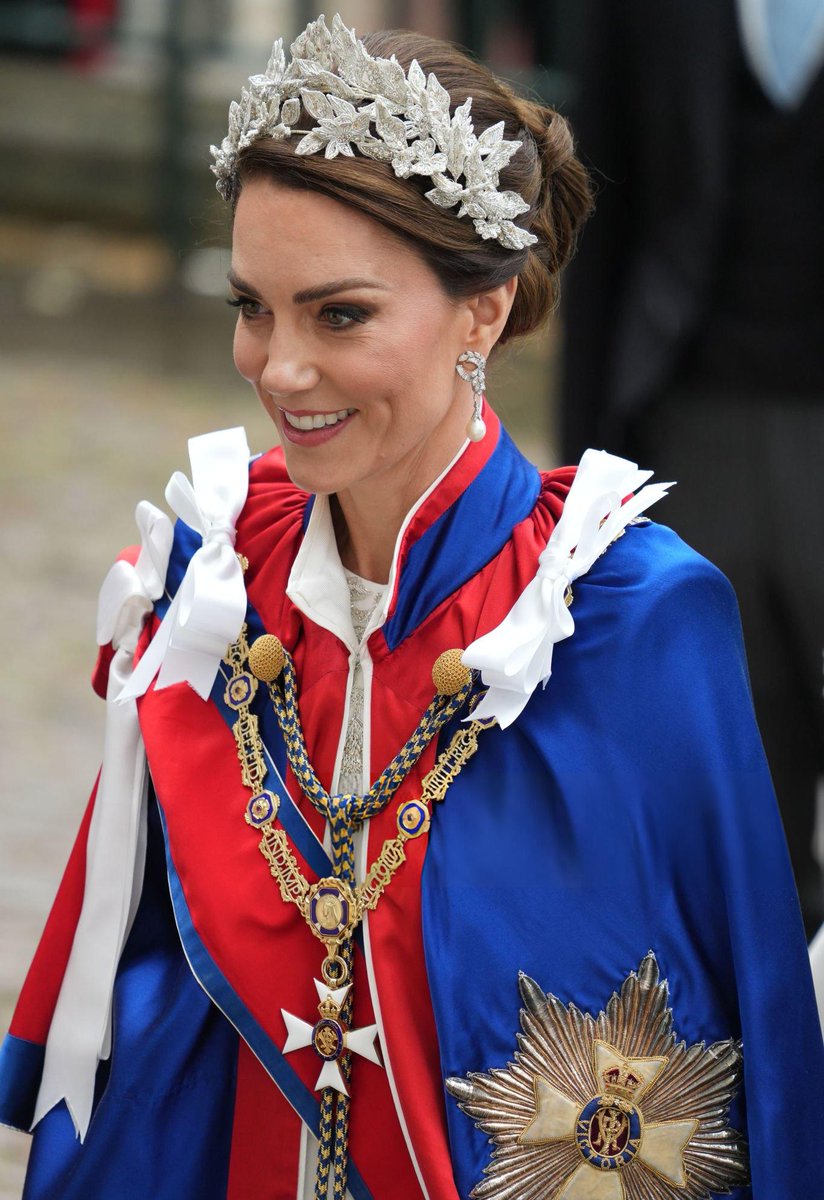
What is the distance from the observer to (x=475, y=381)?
229cm

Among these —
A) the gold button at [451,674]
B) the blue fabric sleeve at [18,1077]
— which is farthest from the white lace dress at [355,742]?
the blue fabric sleeve at [18,1077]

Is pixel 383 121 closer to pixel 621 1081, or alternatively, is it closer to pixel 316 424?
pixel 316 424

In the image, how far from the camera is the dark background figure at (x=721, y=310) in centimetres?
368

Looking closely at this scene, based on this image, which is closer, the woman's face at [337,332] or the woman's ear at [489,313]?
the woman's face at [337,332]

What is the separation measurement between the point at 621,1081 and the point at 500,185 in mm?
1063

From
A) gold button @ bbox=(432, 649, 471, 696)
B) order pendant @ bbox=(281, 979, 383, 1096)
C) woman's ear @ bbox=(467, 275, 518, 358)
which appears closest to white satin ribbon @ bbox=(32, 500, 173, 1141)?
order pendant @ bbox=(281, 979, 383, 1096)

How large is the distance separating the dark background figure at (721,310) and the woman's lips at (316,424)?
168 cm

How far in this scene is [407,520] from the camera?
233 cm

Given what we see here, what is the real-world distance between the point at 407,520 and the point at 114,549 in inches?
198

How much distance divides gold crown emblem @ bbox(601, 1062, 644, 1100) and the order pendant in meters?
0.27

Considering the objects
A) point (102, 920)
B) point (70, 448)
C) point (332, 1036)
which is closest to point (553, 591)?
point (332, 1036)

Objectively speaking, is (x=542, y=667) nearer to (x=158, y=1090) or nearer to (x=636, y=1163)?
(x=636, y=1163)

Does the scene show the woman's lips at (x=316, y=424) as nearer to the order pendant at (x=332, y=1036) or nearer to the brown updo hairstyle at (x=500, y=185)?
the brown updo hairstyle at (x=500, y=185)

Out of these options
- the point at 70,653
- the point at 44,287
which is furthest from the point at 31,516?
the point at 44,287
